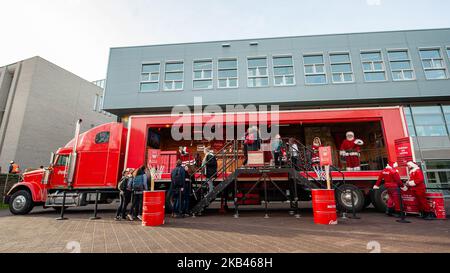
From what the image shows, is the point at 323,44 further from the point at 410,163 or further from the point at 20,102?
the point at 20,102

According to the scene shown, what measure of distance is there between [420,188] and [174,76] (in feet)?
51.8

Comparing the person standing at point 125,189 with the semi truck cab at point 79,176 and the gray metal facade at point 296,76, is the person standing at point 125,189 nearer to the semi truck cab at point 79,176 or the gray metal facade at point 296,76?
the semi truck cab at point 79,176

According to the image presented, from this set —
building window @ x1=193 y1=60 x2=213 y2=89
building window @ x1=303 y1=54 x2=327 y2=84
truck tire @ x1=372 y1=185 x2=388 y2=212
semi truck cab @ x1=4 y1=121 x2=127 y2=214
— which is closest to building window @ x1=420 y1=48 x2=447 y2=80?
building window @ x1=303 y1=54 x2=327 y2=84

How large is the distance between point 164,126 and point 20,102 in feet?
66.9

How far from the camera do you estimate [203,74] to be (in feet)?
54.9

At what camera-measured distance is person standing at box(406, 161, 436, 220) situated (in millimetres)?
6891

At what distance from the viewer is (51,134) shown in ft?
70.3

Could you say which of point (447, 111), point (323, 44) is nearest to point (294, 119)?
point (323, 44)

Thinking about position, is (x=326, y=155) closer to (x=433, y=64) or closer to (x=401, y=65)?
(x=401, y=65)

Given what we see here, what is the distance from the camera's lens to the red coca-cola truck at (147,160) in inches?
311

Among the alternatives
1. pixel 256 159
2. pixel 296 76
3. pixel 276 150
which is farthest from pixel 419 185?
pixel 296 76

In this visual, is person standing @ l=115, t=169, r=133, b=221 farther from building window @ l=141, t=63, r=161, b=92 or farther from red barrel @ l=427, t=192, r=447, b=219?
building window @ l=141, t=63, r=161, b=92

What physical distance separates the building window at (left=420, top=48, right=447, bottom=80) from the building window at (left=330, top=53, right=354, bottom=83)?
5437 mm

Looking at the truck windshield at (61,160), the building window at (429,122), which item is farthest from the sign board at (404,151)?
the truck windshield at (61,160)
